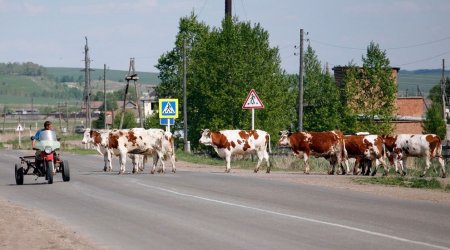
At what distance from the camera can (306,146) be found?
37.2 m

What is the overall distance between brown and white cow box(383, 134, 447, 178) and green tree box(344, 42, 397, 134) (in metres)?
39.8

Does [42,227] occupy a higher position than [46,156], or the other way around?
[46,156]

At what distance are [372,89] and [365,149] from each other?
44702 mm

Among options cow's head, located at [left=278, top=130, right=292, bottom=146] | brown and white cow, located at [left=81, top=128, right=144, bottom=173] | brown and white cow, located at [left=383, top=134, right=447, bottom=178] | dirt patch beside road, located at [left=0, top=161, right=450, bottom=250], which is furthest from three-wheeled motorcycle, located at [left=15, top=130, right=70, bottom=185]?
→ brown and white cow, located at [left=383, top=134, right=447, bottom=178]

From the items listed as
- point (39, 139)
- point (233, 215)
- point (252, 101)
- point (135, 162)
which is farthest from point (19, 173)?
point (252, 101)

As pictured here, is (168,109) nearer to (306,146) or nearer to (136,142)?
(306,146)

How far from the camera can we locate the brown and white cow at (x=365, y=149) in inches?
1414

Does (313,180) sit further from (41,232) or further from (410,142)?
(41,232)

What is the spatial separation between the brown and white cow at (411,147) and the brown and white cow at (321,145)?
82.0 inches

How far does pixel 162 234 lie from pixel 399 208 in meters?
6.64

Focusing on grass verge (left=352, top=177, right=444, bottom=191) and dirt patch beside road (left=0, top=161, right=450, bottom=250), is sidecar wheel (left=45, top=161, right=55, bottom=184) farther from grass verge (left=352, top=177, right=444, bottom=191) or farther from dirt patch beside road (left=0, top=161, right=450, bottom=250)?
grass verge (left=352, top=177, right=444, bottom=191)

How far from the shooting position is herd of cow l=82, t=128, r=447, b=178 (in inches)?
1398

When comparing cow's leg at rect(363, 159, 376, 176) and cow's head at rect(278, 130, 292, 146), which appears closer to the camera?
cow's leg at rect(363, 159, 376, 176)

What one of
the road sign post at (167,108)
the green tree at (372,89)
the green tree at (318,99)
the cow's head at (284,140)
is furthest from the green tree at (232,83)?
the cow's head at (284,140)
